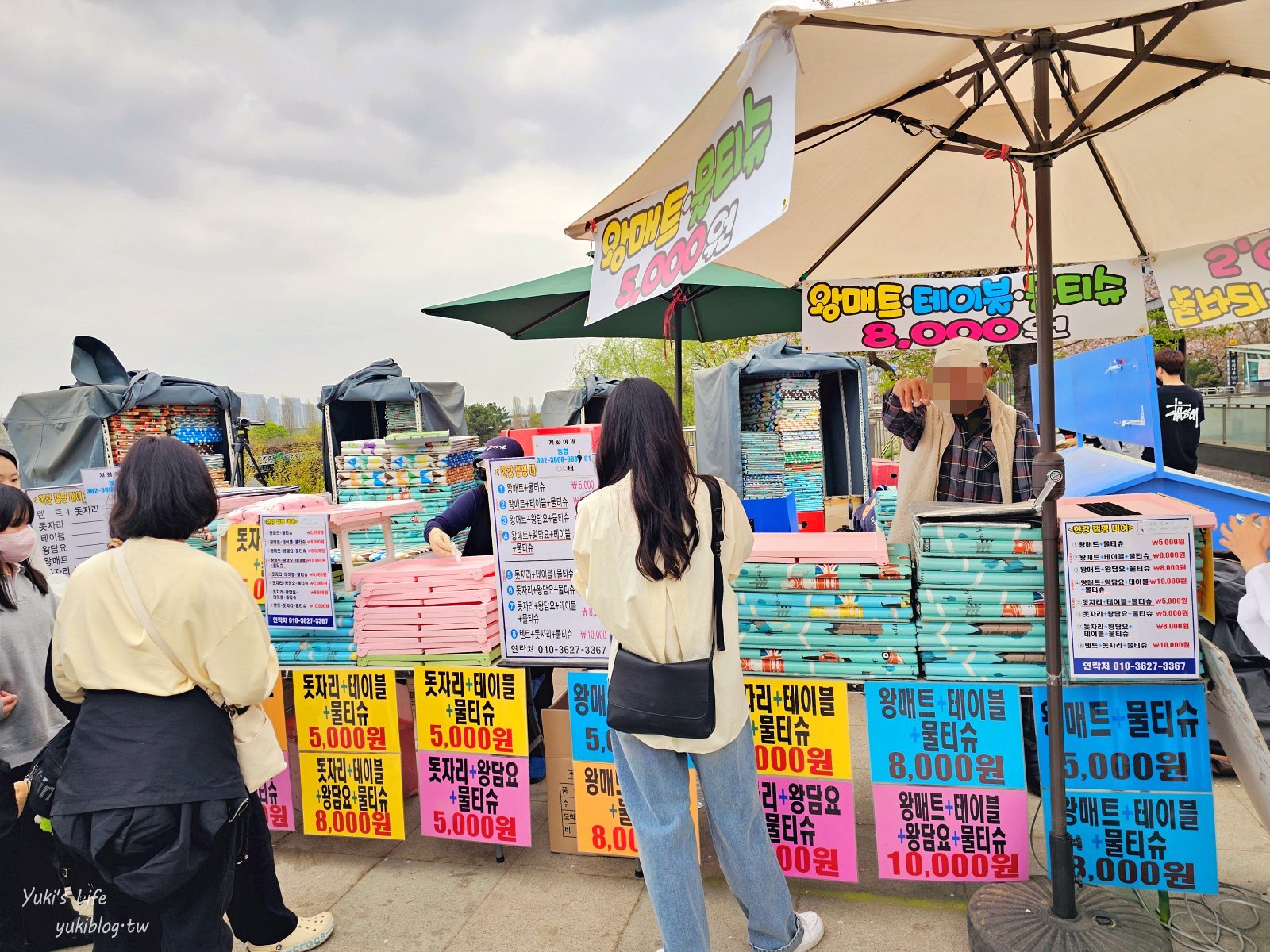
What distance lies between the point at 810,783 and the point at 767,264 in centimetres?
224

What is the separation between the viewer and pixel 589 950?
9.25 feet

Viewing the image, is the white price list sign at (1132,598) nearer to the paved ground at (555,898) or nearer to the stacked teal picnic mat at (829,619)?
the stacked teal picnic mat at (829,619)

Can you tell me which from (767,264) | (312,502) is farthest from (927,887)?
(312,502)

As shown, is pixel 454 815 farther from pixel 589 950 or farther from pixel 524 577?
pixel 524 577

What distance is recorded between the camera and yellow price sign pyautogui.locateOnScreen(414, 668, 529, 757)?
326 centimetres

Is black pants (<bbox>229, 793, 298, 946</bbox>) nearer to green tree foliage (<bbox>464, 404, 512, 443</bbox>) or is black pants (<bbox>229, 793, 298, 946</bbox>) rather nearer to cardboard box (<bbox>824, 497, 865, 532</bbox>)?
cardboard box (<bbox>824, 497, 865, 532</bbox>)

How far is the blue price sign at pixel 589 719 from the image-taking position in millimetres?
3195

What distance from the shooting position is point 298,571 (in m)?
3.46

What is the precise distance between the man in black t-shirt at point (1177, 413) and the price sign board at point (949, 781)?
455 cm

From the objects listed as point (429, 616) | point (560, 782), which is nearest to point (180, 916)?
point (429, 616)

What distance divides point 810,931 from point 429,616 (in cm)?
187

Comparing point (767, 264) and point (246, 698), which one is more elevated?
point (767, 264)

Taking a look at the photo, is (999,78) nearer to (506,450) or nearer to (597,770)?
(506,450)

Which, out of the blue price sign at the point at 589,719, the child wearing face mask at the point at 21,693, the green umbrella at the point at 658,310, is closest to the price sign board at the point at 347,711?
the blue price sign at the point at 589,719
